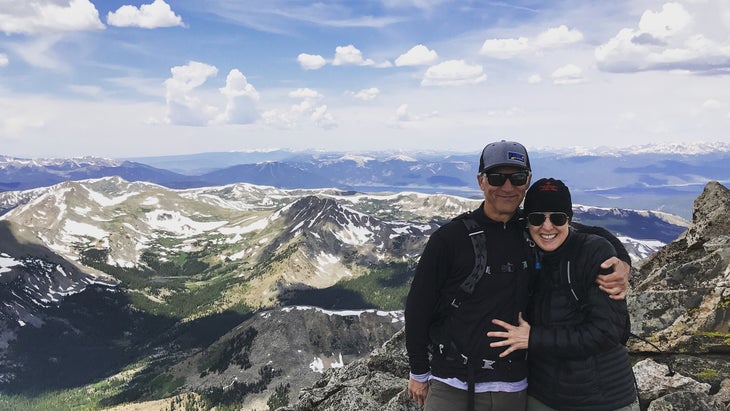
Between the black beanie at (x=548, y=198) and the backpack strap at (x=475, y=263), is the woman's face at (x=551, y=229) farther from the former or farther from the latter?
the backpack strap at (x=475, y=263)

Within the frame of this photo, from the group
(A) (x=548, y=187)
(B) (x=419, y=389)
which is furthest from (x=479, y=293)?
(B) (x=419, y=389)

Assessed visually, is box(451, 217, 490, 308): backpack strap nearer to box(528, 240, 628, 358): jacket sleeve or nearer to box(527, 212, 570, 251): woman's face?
box(527, 212, 570, 251): woman's face

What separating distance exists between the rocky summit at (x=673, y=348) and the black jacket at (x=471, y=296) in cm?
587

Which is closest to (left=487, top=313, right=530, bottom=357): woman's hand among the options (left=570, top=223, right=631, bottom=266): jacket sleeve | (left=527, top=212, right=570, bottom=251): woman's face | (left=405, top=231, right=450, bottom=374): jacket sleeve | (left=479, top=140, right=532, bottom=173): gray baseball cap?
(left=405, top=231, right=450, bottom=374): jacket sleeve

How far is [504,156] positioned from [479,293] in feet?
9.29

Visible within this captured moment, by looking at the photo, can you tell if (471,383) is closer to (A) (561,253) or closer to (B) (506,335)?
(B) (506,335)

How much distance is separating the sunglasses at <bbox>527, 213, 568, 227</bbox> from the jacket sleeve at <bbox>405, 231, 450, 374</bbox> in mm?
1794

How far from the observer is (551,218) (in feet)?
28.7

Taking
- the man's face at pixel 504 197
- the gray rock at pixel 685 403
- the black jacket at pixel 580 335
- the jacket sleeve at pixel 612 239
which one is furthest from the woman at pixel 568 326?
→ the gray rock at pixel 685 403

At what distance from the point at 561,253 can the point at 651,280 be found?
17.0 metres

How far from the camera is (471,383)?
8.90 meters

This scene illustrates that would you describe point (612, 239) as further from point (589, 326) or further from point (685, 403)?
point (685, 403)

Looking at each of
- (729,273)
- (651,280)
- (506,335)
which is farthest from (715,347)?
A: (506,335)

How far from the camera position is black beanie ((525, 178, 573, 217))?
28.5 ft
